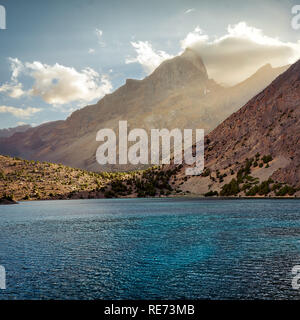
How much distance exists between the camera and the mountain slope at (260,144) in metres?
126

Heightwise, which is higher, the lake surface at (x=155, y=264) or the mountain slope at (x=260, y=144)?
the mountain slope at (x=260, y=144)

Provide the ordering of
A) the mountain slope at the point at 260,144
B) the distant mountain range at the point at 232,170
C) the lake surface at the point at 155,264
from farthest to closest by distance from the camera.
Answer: the mountain slope at the point at 260,144
the distant mountain range at the point at 232,170
the lake surface at the point at 155,264

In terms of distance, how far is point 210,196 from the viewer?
137 metres

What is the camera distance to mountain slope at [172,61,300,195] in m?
126

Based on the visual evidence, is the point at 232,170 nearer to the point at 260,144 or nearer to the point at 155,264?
the point at 260,144

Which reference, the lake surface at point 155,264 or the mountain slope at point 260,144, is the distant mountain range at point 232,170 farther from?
the lake surface at point 155,264

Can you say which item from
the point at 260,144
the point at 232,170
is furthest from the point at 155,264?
the point at 260,144

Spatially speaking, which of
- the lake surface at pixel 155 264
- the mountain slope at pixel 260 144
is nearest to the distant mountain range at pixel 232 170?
the mountain slope at pixel 260 144
